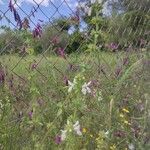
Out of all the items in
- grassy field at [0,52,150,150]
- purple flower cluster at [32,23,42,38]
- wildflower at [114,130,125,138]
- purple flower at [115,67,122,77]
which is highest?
purple flower cluster at [32,23,42,38]

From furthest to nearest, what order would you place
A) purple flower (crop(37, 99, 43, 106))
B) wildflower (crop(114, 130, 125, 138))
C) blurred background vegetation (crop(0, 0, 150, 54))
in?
purple flower (crop(37, 99, 43, 106))
blurred background vegetation (crop(0, 0, 150, 54))
wildflower (crop(114, 130, 125, 138))

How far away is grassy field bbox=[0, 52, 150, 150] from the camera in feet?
6.87

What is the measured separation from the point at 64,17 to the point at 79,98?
1195mm

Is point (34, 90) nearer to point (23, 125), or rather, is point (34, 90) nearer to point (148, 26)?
point (23, 125)

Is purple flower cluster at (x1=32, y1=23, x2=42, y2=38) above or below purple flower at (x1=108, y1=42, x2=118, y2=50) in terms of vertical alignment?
above

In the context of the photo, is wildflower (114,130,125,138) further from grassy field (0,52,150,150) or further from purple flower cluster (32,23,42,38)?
purple flower cluster (32,23,42,38)

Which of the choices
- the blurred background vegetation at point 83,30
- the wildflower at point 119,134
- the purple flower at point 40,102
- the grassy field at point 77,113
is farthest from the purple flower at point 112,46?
the wildflower at point 119,134

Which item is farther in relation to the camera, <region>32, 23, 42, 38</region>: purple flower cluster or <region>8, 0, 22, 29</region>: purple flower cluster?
<region>32, 23, 42, 38</region>: purple flower cluster

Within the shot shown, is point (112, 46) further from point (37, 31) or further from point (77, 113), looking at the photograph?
point (77, 113)

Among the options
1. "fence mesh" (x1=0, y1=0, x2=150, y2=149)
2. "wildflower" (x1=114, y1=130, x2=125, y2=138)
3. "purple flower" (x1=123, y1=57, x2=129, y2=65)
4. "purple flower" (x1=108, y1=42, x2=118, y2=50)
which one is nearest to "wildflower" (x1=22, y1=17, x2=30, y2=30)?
"fence mesh" (x1=0, y1=0, x2=150, y2=149)

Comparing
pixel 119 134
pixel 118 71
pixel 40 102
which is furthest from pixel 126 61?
pixel 119 134

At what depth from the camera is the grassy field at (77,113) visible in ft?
6.87

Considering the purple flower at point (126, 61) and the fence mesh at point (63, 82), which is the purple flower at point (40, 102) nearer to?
the fence mesh at point (63, 82)

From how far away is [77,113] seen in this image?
244 centimetres
